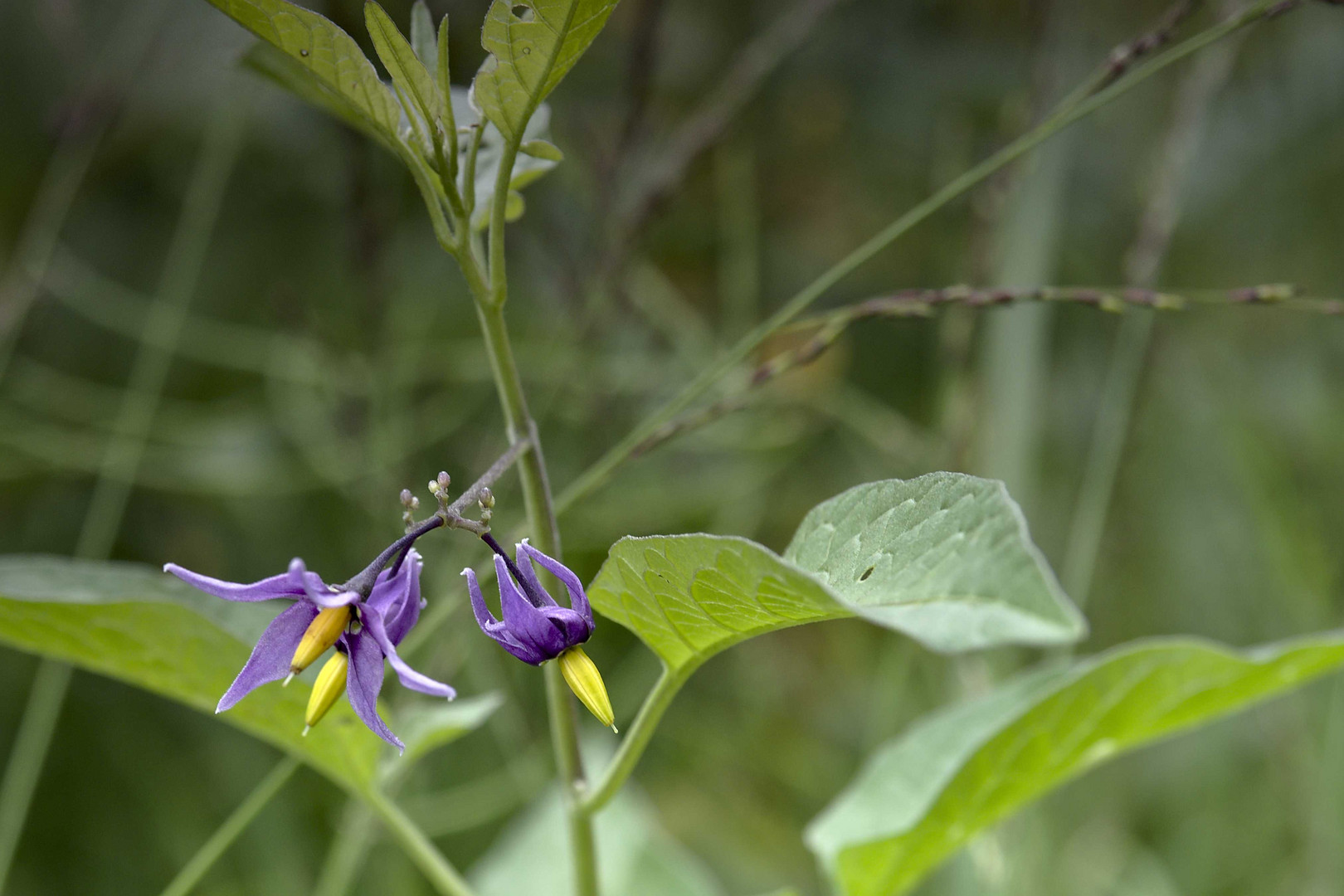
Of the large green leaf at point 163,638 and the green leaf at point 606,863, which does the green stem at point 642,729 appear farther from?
the green leaf at point 606,863

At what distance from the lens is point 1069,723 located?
0.35 meters

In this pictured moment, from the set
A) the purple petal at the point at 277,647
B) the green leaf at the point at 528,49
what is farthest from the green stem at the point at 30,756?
the green leaf at the point at 528,49

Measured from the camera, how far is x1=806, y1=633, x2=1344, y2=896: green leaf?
338mm

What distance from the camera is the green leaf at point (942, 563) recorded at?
0.15 m

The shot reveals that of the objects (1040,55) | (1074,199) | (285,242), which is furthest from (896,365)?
(285,242)

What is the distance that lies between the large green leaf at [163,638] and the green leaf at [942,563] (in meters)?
0.18

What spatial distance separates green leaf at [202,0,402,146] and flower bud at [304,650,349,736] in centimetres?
13

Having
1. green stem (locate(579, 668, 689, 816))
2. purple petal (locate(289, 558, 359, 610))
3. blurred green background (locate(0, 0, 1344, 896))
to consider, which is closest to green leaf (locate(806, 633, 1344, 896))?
green stem (locate(579, 668, 689, 816))

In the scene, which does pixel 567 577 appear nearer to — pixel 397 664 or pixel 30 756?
pixel 397 664

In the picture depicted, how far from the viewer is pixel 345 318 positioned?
905mm

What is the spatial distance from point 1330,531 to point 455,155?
94 cm

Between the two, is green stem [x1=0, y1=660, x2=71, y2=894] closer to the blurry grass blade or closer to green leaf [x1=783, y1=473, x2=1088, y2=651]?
the blurry grass blade

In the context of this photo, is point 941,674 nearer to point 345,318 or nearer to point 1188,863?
point 1188,863

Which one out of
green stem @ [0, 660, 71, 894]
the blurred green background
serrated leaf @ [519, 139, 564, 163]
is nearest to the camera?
serrated leaf @ [519, 139, 564, 163]
